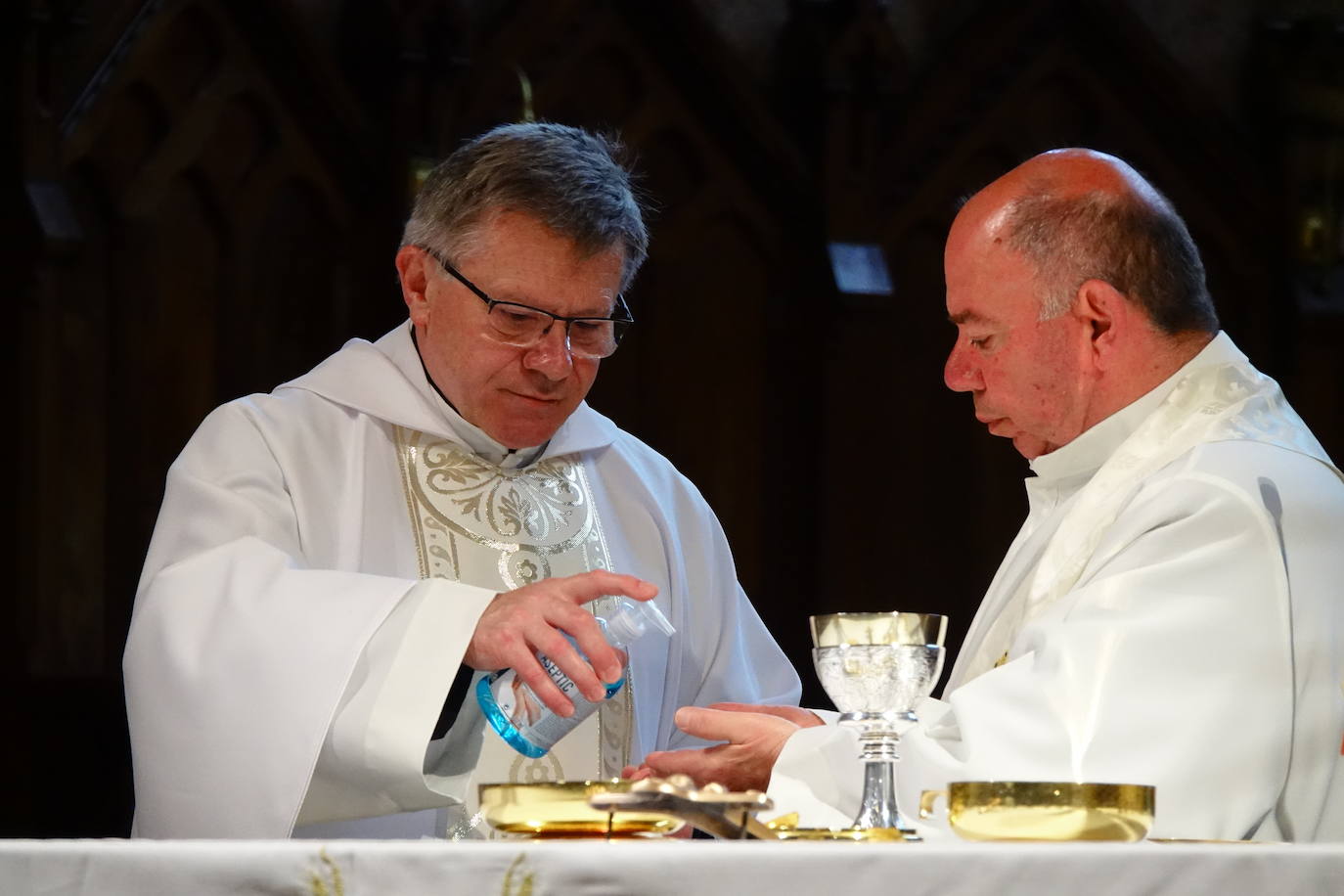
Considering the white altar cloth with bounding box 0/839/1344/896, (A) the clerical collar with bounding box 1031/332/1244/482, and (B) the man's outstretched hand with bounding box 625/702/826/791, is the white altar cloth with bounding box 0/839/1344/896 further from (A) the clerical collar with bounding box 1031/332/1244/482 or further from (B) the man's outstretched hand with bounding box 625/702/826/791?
(A) the clerical collar with bounding box 1031/332/1244/482

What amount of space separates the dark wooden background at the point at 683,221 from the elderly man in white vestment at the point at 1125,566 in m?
3.20

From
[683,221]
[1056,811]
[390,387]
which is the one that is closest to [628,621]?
[390,387]

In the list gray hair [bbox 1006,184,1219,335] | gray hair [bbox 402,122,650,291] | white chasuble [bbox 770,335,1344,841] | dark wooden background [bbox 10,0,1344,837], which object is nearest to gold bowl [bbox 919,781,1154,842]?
white chasuble [bbox 770,335,1344,841]

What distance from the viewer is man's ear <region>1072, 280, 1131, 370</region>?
3066 millimetres

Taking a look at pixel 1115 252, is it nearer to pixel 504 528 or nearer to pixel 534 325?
pixel 534 325

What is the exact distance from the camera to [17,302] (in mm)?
5656

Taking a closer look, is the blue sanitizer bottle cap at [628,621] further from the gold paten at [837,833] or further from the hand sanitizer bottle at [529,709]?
the gold paten at [837,833]

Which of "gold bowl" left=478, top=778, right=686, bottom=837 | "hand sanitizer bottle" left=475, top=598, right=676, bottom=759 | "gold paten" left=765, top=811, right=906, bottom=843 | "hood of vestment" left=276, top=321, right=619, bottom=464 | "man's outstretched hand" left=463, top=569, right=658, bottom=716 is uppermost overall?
"hood of vestment" left=276, top=321, right=619, bottom=464

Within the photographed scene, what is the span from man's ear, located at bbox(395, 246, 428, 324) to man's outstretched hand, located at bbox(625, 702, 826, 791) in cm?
118

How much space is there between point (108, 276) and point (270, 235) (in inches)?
22.2

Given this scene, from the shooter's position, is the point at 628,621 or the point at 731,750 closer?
the point at 731,750

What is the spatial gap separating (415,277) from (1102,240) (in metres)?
1.35

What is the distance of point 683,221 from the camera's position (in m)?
6.55

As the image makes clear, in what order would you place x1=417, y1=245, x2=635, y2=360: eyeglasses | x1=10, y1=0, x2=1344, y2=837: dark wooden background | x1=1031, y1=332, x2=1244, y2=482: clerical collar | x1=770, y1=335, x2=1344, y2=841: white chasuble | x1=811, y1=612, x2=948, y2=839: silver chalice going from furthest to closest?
1. x1=10, y1=0, x2=1344, y2=837: dark wooden background
2. x1=417, y1=245, x2=635, y2=360: eyeglasses
3. x1=1031, y1=332, x2=1244, y2=482: clerical collar
4. x1=770, y1=335, x2=1344, y2=841: white chasuble
5. x1=811, y1=612, x2=948, y2=839: silver chalice
